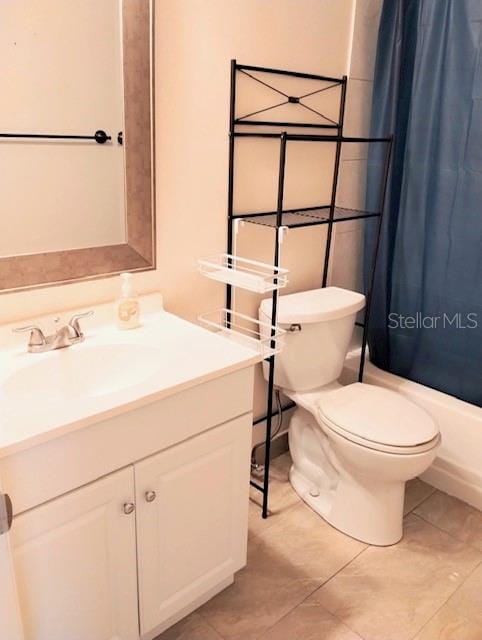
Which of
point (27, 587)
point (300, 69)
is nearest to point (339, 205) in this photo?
point (300, 69)

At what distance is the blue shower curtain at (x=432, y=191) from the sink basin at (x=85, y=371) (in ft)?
4.04

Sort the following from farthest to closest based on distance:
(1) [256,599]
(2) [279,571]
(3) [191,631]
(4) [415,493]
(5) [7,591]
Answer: (4) [415,493], (2) [279,571], (1) [256,599], (3) [191,631], (5) [7,591]

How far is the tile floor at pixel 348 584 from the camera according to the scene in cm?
150

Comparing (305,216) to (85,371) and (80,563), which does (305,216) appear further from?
(80,563)

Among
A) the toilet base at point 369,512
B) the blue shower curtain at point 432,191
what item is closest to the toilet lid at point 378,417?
the toilet base at point 369,512

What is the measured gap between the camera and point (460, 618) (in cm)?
154

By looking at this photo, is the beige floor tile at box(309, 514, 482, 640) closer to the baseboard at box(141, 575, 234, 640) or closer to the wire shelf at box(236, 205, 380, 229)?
the baseboard at box(141, 575, 234, 640)

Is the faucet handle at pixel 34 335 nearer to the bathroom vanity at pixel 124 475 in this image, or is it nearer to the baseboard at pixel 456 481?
the bathroom vanity at pixel 124 475

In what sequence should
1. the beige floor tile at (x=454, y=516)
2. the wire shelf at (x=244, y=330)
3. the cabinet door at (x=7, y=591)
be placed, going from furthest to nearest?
the beige floor tile at (x=454, y=516), the wire shelf at (x=244, y=330), the cabinet door at (x=7, y=591)

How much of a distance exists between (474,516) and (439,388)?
1.63ft

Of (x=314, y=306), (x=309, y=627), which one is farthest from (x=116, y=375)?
(x=309, y=627)

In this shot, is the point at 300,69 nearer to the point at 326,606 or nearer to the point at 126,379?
the point at 126,379

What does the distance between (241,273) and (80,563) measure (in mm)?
955

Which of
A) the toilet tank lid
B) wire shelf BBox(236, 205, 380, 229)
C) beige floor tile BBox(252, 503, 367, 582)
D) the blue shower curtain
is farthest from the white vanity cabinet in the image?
the blue shower curtain
